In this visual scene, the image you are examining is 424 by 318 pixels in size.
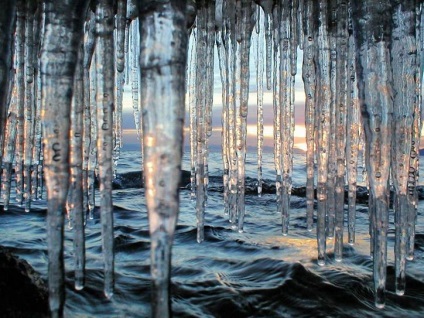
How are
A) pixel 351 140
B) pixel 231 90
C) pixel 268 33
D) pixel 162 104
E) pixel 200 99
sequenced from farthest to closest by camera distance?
pixel 268 33, pixel 231 90, pixel 200 99, pixel 351 140, pixel 162 104

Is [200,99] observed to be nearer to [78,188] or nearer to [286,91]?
[286,91]

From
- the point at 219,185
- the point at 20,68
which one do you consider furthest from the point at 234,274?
the point at 219,185

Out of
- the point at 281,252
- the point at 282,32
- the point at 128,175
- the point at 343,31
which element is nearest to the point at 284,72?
the point at 282,32

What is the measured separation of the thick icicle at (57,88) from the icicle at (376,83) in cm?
118

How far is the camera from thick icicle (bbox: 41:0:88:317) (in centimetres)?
181

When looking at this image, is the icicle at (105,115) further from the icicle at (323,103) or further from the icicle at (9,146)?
the icicle at (9,146)

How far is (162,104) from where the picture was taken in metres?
1.57

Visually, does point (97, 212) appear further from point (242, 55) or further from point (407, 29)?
point (407, 29)

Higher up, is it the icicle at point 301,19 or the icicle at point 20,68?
the icicle at point 301,19

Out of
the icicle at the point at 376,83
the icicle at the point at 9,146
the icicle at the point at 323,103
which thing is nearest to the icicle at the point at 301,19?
the icicle at the point at 323,103

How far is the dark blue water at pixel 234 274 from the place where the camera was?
3.50m

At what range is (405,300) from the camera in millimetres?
3578

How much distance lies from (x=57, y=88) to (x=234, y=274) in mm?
2980

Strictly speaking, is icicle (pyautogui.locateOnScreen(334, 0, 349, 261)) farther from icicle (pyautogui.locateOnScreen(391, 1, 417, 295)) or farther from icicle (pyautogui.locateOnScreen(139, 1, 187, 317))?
icicle (pyautogui.locateOnScreen(139, 1, 187, 317))
